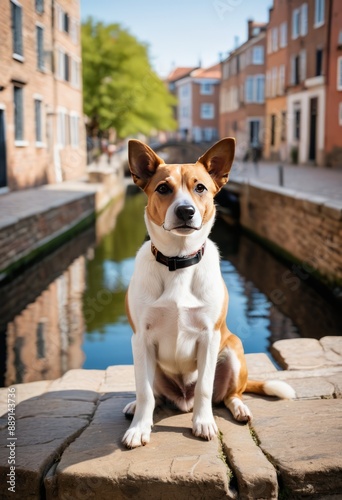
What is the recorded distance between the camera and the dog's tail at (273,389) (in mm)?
2887

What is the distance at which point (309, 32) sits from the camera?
23.8 m

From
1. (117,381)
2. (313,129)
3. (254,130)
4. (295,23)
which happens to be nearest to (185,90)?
(254,130)

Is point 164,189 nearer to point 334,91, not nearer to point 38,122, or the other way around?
point 38,122

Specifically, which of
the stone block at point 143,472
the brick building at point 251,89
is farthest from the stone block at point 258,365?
the brick building at point 251,89

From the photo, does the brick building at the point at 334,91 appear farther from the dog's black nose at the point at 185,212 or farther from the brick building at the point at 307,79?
the dog's black nose at the point at 185,212

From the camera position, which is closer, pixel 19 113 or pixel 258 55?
pixel 19 113

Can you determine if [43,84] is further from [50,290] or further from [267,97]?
[267,97]

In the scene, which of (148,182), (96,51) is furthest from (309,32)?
(148,182)

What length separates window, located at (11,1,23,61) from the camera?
47.2 feet

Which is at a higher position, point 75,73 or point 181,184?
point 75,73

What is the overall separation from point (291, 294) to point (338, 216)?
63.7 inches

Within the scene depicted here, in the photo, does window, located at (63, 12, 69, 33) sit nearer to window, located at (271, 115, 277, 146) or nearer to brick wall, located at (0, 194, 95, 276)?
brick wall, located at (0, 194, 95, 276)

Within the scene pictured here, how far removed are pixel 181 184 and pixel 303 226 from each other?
767 centimetres

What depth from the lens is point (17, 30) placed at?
1503cm
